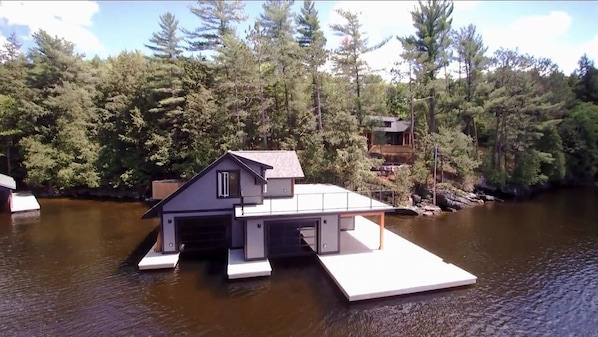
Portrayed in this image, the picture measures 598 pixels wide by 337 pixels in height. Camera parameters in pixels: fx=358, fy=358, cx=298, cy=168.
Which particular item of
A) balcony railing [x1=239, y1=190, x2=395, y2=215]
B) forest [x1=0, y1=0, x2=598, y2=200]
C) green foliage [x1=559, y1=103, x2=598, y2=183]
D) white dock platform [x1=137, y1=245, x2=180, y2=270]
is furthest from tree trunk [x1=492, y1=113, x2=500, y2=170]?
white dock platform [x1=137, y1=245, x2=180, y2=270]

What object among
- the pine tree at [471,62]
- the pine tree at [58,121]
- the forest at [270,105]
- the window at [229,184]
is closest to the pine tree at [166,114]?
the forest at [270,105]

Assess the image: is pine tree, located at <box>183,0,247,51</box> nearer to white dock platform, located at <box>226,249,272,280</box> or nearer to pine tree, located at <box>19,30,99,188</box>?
pine tree, located at <box>19,30,99,188</box>

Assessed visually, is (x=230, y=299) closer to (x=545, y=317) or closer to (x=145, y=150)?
(x=545, y=317)

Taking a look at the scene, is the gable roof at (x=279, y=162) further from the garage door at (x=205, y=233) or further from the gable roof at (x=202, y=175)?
the garage door at (x=205, y=233)

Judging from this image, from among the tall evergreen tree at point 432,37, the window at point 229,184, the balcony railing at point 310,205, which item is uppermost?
the tall evergreen tree at point 432,37

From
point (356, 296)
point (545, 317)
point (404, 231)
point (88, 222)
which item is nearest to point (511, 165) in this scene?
point (404, 231)

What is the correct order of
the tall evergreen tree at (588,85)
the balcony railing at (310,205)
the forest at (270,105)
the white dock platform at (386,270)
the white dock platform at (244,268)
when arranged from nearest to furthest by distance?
the white dock platform at (386,270) → the white dock platform at (244,268) → the balcony railing at (310,205) → the forest at (270,105) → the tall evergreen tree at (588,85)
